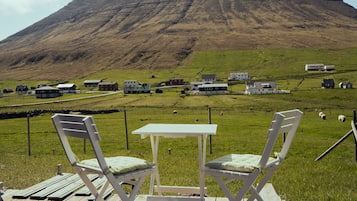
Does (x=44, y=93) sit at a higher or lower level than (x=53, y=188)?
lower

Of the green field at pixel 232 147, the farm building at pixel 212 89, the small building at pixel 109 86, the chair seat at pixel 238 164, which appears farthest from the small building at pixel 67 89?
the chair seat at pixel 238 164

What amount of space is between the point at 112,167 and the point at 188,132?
1297 millimetres

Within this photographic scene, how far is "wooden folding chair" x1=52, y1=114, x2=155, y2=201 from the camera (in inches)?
202

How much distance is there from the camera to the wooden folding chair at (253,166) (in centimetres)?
521

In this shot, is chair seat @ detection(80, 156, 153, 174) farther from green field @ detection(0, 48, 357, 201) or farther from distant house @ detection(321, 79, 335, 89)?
distant house @ detection(321, 79, 335, 89)

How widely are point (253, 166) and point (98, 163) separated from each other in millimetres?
2101

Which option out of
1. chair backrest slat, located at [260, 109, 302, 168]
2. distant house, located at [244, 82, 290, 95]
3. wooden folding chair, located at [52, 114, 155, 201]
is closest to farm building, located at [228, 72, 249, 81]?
distant house, located at [244, 82, 290, 95]

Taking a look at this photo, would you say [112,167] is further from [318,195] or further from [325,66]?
[325,66]

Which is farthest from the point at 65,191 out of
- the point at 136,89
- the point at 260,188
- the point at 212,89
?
the point at 136,89

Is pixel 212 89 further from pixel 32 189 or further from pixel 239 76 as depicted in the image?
pixel 32 189

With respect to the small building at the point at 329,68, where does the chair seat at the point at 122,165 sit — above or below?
above

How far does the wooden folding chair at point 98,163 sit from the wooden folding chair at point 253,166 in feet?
3.34

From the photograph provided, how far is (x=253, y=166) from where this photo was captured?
5.33 m

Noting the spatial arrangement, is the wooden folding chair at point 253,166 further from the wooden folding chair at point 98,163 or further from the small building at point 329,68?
the small building at point 329,68
